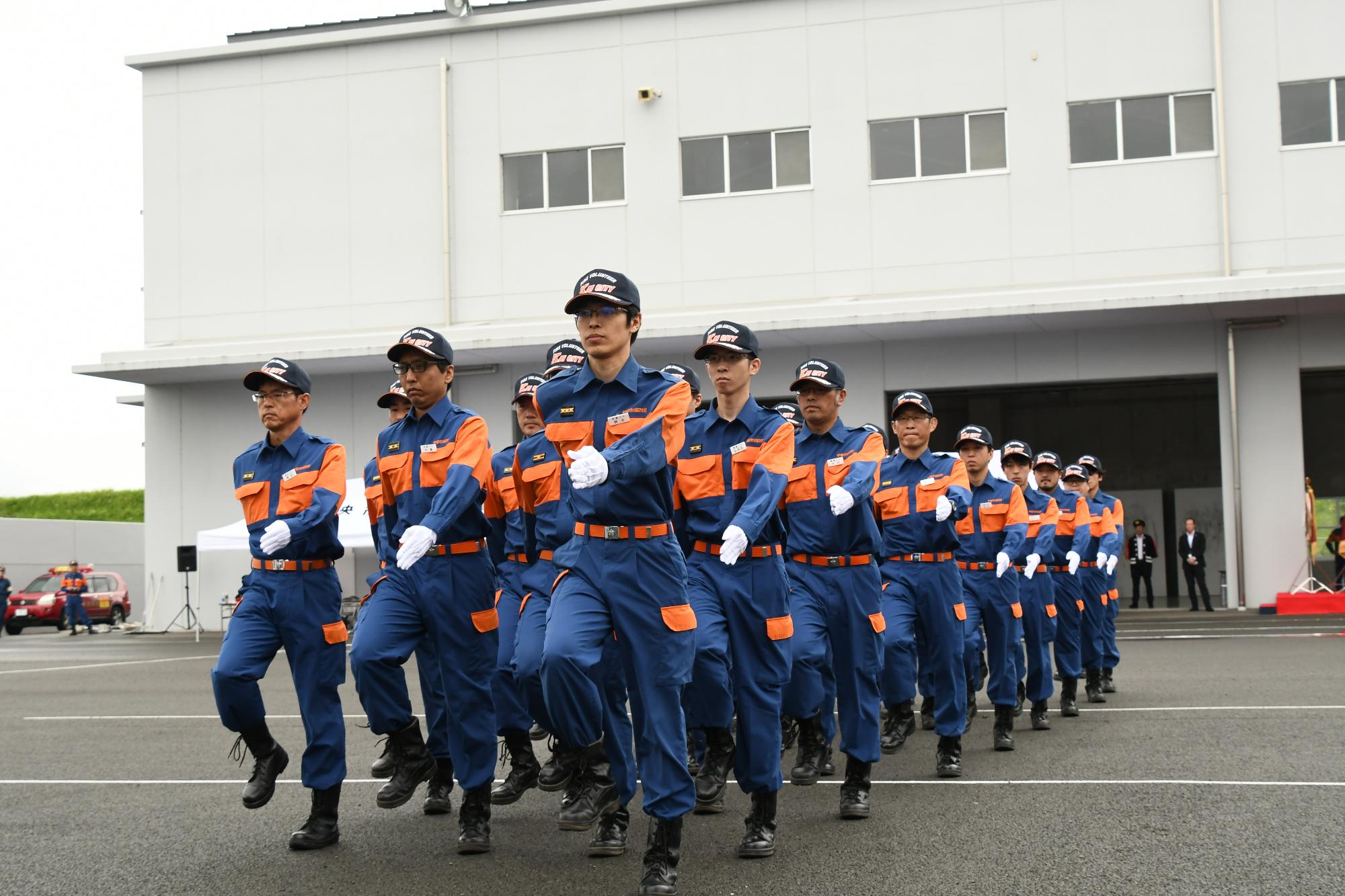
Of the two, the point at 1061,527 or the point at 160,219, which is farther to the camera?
the point at 160,219

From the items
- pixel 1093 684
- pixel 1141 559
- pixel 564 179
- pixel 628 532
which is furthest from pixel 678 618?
pixel 1141 559

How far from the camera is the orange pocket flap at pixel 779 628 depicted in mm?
6574

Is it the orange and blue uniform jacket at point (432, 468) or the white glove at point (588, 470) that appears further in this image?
the orange and blue uniform jacket at point (432, 468)

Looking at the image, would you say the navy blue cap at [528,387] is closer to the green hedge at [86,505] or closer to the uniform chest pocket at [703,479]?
the uniform chest pocket at [703,479]

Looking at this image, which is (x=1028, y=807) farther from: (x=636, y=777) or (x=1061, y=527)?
(x=1061, y=527)

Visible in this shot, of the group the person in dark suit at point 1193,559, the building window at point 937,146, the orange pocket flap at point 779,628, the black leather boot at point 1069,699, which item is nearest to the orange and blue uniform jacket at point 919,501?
the orange pocket flap at point 779,628

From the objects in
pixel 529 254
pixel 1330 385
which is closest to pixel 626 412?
pixel 529 254

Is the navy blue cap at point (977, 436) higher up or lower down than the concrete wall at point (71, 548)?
higher up

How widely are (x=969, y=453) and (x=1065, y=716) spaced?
8.28ft

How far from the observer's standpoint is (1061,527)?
12812mm

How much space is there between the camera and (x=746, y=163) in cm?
2736

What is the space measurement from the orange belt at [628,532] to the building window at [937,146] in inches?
865

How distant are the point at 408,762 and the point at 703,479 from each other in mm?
2200

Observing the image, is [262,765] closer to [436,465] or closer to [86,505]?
[436,465]
